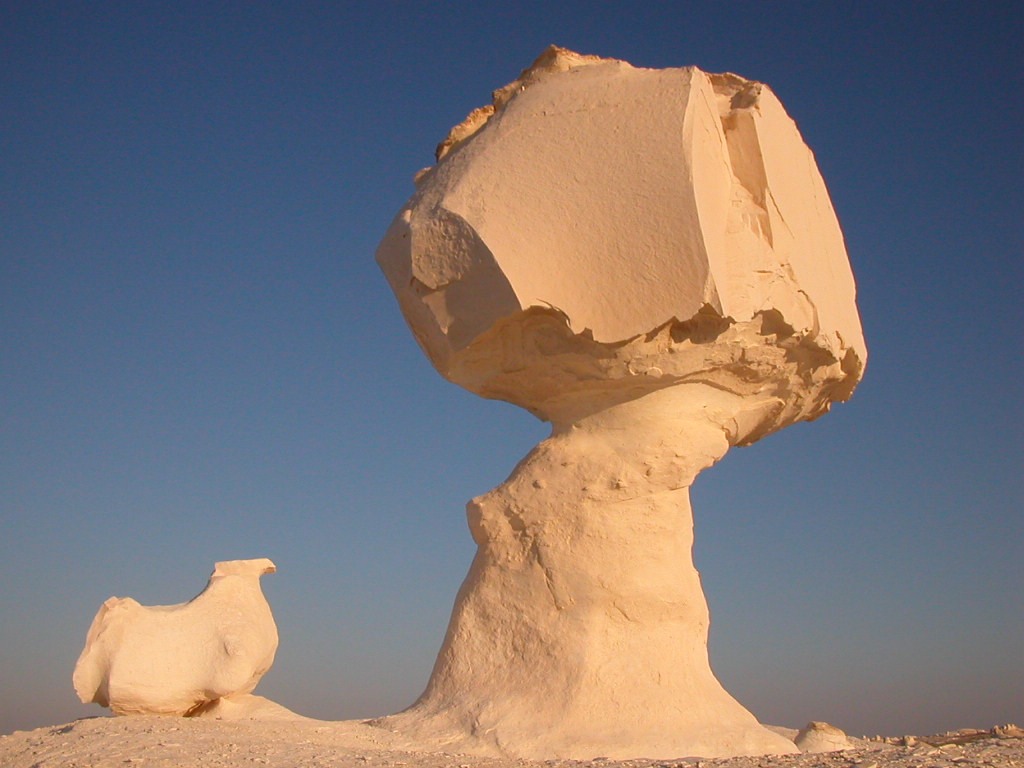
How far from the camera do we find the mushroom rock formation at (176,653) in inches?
255

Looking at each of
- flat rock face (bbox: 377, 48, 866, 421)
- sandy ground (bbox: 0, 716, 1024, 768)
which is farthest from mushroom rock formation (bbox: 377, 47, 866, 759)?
sandy ground (bbox: 0, 716, 1024, 768)

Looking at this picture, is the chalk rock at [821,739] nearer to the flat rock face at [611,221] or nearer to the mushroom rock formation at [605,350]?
the mushroom rock formation at [605,350]

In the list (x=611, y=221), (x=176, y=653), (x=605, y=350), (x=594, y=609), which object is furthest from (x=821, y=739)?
(x=176, y=653)

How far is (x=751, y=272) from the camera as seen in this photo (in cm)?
629

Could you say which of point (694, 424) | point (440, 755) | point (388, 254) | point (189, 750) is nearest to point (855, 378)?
point (694, 424)

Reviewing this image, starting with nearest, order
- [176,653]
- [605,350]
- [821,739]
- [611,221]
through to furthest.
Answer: [611,221] → [605,350] → [176,653] → [821,739]

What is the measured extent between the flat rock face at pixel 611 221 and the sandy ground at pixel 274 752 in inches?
90.2

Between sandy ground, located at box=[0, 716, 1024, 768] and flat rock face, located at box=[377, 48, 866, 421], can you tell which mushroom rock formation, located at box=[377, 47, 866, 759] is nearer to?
flat rock face, located at box=[377, 48, 866, 421]

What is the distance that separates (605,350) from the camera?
6.32 metres

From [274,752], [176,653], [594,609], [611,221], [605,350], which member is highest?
[611,221]

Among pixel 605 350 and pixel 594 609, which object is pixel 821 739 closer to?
pixel 594 609

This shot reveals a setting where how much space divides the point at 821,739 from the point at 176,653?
4239 mm

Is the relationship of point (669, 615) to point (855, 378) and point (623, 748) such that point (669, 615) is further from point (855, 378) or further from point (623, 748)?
point (855, 378)

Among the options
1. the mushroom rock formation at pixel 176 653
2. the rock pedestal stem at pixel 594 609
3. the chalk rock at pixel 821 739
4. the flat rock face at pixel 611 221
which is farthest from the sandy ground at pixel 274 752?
the flat rock face at pixel 611 221
